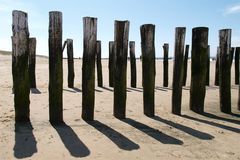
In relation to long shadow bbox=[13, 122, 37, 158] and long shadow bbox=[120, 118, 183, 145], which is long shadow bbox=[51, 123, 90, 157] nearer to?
long shadow bbox=[13, 122, 37, 158]

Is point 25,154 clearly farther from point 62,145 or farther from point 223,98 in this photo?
point 223,98

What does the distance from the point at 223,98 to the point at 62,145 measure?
14.4 ft

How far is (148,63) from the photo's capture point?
787cm

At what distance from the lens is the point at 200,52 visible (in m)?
8.38

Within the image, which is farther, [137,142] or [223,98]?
[223,98]

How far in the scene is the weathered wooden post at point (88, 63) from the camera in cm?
709

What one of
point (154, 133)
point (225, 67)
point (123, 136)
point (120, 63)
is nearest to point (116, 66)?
point (120, 63)

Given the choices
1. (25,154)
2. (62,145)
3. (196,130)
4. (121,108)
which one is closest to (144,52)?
(121,108)

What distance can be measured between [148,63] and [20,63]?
2.46m

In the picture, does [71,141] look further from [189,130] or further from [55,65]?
[189,130]

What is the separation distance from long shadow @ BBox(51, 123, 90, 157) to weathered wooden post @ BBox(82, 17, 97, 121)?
60 cm

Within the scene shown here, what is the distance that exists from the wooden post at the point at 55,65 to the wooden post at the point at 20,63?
0.42 m

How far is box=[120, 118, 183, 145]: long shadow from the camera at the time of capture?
596cm

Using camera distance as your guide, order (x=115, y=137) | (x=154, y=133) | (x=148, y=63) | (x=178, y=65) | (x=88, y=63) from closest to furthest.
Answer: (x=115, y=137) → (x=154, y=133) → (x=88, y=63) → (x=148, y=63) → (x=178, y=65)
